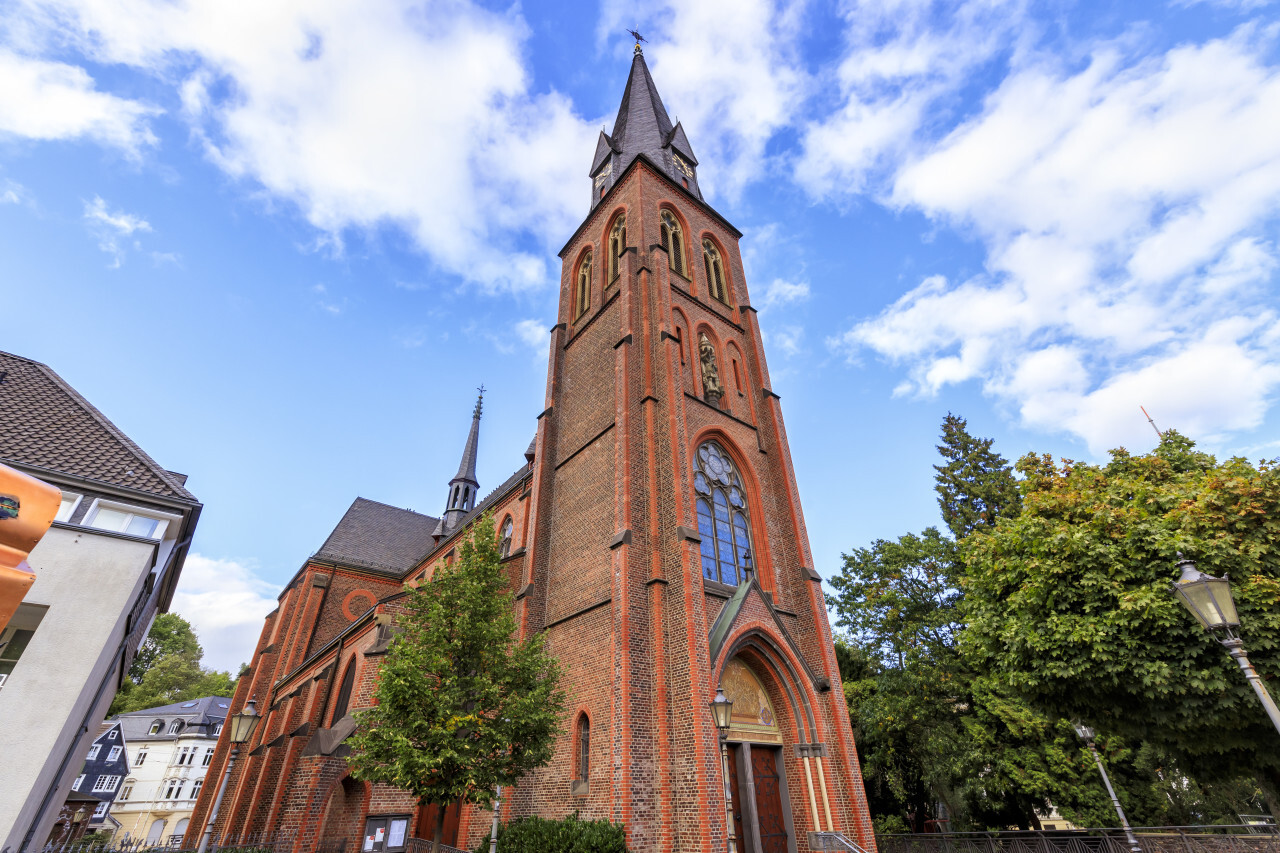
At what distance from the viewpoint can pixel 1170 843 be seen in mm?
13234

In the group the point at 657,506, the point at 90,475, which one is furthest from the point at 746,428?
the point at 90,475

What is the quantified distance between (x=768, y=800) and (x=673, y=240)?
727 inches

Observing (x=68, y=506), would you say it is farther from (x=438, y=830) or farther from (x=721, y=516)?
(x=721, y=516)

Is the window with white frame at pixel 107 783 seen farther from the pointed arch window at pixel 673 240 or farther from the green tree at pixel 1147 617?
the green tree at pixel 1147 617

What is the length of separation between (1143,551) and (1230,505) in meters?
1.72

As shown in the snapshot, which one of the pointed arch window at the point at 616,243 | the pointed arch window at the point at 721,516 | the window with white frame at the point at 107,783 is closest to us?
the pointed arch window at the point at 721,516

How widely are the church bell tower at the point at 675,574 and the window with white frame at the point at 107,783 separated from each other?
37.5 meters

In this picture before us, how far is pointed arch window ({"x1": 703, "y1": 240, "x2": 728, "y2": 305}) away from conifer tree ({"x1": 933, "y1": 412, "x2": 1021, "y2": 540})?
11.6m

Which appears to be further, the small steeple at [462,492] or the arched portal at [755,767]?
the small steeple at [462,492]

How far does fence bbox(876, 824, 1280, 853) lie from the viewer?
479 inches

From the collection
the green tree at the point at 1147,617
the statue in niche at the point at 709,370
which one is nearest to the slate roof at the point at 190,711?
the statue in niche at the point at 709,370

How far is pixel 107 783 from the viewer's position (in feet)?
116

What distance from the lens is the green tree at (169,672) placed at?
160 ft

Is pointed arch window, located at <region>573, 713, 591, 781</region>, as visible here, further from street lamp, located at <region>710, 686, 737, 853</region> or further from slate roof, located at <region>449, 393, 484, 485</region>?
slate roof, located at <region>449, 393, 484, 485</region>
